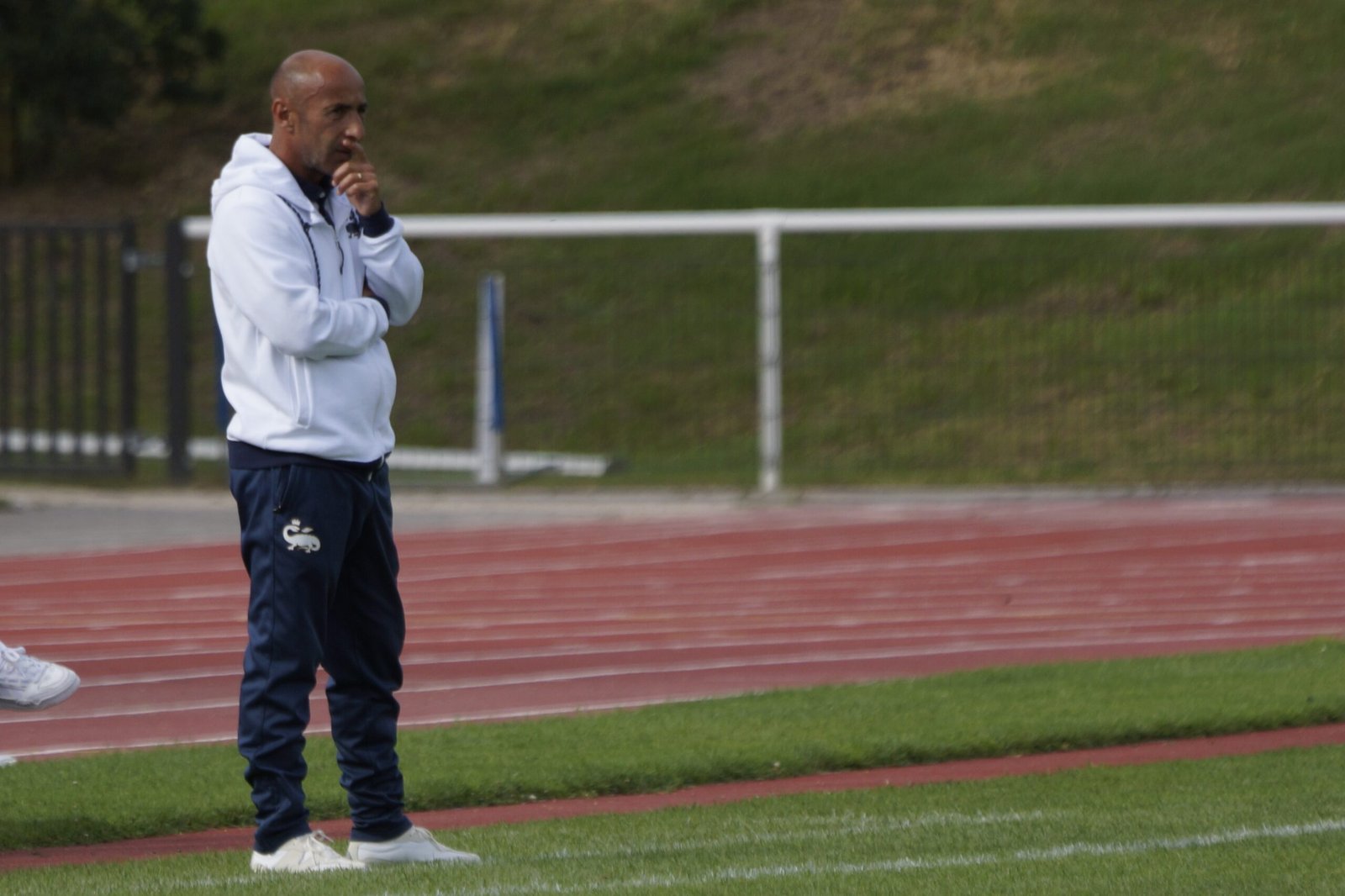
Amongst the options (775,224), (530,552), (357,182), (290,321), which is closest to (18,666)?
(290,321)

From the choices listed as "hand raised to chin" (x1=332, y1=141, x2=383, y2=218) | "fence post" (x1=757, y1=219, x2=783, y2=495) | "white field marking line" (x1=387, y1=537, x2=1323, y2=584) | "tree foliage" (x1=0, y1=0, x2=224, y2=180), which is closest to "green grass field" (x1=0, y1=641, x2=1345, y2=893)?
"hand raised to chin" (x1=332, y1=141, x2=383, y2=218)

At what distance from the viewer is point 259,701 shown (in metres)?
4.65

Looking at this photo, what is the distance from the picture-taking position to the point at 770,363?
1473 centimetres

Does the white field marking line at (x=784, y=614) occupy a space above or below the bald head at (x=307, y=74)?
below

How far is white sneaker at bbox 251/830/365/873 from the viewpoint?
4664mm

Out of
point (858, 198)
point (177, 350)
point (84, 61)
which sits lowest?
point (177, 350)

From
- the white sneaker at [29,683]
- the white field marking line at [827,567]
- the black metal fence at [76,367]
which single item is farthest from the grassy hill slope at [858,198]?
the white sneaker at [29,683]

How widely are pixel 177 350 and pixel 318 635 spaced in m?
11.8

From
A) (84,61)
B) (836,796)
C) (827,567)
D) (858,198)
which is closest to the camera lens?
(836,796)

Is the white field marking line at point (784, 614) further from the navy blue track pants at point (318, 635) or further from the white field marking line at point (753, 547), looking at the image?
the navy blue track pants at point (318, 635)

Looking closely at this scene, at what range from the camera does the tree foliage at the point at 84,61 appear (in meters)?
24.6

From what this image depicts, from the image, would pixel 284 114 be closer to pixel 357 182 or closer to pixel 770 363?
pixel 357 182

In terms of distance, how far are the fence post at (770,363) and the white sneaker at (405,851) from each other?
32.0 ft

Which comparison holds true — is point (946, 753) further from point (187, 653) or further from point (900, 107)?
point (900, 107)
